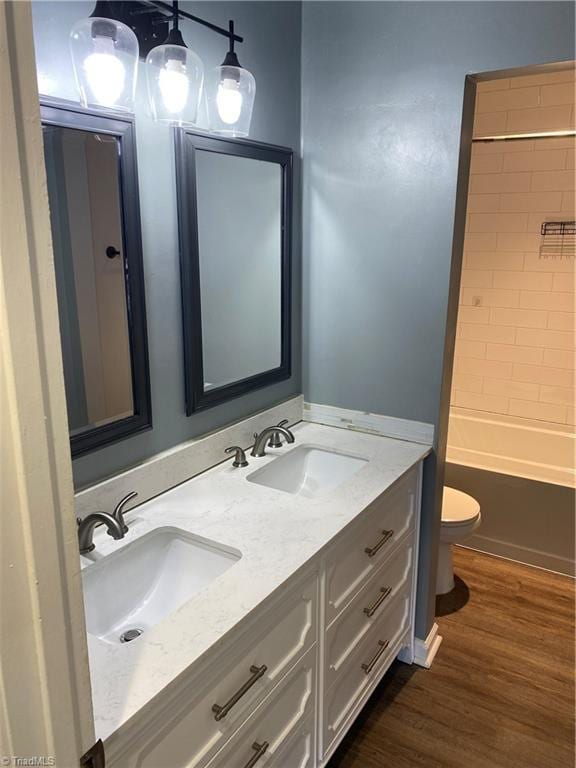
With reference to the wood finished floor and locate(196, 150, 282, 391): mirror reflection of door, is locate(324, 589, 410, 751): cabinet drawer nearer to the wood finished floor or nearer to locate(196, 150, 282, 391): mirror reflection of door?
the wood finished floor

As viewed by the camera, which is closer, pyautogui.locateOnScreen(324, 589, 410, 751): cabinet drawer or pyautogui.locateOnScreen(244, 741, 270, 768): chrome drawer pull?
pyautogui.locateOnScreen(244, 741, 270, 768): chrome drawer pull

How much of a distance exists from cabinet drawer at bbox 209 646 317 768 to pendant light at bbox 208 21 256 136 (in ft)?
4.90

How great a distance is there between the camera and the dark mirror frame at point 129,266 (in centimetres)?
142

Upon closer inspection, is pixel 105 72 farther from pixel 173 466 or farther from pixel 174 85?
pixel 173 466

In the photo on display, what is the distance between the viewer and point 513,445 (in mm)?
3613

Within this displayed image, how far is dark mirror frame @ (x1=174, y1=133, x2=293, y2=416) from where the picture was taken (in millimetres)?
1720

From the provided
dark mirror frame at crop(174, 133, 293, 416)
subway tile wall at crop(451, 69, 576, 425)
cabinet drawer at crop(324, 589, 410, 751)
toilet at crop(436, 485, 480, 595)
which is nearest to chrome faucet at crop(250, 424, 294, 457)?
dark mirror frame at crop(174, 133, 293, 416)

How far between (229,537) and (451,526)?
4.56 ft

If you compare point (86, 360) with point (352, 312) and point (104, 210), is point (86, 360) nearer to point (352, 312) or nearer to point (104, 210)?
point (104, 210)

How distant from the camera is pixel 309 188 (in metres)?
2.25

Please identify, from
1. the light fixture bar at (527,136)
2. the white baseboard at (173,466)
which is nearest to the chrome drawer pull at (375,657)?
the white baseboard at (173,466)

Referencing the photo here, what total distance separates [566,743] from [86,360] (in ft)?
6.50

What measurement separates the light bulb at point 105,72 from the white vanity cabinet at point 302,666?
1200 millimetres

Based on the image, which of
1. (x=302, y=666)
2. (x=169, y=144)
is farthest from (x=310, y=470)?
(x=169, y=144)
